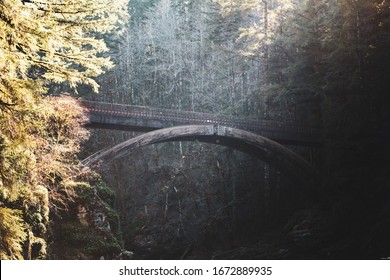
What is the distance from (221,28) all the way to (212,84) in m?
3.84

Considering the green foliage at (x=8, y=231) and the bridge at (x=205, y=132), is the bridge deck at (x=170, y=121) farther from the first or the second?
the green foliage at (x=8, y=231)

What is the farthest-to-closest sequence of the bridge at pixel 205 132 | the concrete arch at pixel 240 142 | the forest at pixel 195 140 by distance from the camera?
the concrete arch at pixel 240 142 → the bridge at pixel 205 132 → the forest at pixel 195 140

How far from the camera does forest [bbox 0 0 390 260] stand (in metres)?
4.93

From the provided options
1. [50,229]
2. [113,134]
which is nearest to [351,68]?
[50,229]

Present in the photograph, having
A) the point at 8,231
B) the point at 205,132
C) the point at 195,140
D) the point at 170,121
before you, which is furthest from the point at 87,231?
the point at 8,231

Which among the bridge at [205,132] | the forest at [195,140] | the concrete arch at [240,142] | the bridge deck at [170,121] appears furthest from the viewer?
the concrete arch at [240,142]

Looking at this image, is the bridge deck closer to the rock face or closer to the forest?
the forest

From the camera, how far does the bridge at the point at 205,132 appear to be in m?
14.9

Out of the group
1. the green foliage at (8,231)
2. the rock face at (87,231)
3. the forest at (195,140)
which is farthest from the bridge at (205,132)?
the green foliage at (8,231)

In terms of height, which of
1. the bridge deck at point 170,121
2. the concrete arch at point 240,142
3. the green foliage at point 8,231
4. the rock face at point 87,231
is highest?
the bridge deck at point 170,121

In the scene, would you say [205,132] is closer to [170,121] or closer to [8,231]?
[170,121]

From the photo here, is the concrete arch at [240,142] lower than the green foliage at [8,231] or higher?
higher

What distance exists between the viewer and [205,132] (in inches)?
655
